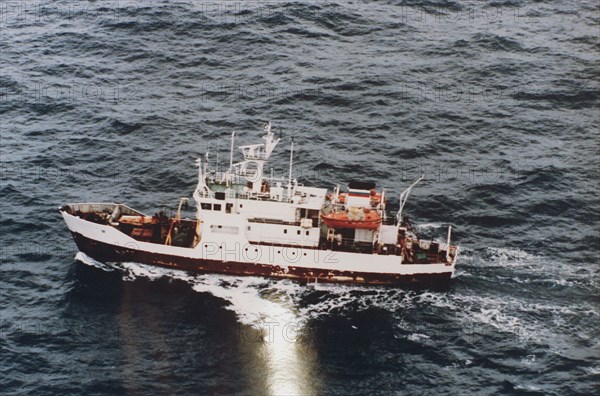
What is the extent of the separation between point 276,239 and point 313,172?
1765cm

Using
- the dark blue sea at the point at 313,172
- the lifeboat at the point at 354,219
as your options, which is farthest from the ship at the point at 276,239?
the dark blue sea at the point at 313,172

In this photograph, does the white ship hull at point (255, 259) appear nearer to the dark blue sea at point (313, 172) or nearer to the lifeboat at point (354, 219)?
the dark blue sea at point (313, 172)

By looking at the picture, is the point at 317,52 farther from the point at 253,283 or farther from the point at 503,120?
the point at 253,283

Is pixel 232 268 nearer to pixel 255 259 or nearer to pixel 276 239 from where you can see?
pixel 255 259

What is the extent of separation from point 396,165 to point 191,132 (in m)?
27.5

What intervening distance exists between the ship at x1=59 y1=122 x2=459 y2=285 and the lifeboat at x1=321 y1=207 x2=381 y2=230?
10cm

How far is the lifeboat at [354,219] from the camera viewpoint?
7012cm

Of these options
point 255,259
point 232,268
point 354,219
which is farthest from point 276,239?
point 354,219

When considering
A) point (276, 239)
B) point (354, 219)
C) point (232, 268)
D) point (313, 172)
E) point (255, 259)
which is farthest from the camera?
point (313, 172)

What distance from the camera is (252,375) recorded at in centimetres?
5784

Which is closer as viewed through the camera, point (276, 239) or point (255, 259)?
point (255, 259)

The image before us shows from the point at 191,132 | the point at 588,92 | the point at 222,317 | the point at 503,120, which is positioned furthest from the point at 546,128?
the point at 222,317

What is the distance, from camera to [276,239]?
238 feet

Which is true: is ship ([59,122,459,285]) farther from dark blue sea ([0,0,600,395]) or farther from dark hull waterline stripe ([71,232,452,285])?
dark blue sea ([0,0,600,395])
